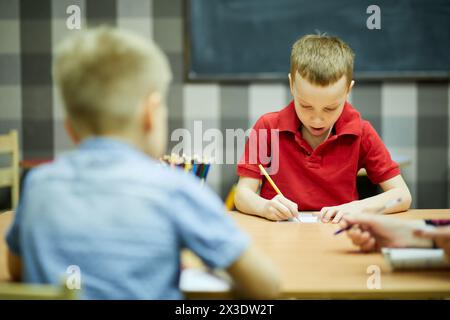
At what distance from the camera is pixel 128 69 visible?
78 cm

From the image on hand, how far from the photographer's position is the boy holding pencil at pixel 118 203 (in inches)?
28.7

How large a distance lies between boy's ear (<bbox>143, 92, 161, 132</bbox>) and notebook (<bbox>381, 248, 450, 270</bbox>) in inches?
20.0

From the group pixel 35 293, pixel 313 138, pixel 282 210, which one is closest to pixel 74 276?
pixel 35 293

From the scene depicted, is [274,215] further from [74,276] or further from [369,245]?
[74,276]

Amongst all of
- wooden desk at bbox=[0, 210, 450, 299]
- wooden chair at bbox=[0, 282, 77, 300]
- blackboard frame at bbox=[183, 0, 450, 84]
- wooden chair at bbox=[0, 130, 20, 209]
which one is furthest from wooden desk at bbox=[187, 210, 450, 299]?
wooden chair at bbox=[0, 130, 20, 209]

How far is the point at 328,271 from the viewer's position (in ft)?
3.12

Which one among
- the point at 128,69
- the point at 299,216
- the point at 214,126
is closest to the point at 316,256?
the point at 299,216

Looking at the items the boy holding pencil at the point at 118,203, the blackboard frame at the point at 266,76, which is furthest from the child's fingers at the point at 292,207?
the blackboard frame at the point at 266,76

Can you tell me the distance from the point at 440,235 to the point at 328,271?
0.67 feet

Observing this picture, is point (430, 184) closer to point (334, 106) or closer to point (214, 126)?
point (214, 126)

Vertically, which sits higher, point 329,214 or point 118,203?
point 118,203

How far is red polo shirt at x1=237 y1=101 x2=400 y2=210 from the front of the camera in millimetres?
1746

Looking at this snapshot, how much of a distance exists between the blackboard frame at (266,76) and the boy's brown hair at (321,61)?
4.00 feet

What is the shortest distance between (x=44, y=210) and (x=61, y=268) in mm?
86
